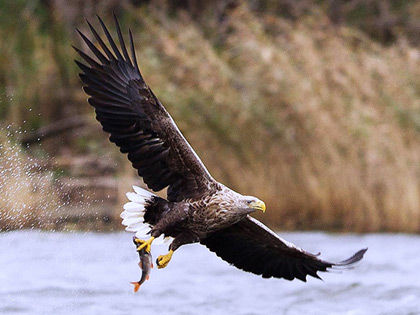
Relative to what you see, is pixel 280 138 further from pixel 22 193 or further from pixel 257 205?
pixel 257 205

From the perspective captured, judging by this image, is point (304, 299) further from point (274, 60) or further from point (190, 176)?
point (274, 60)

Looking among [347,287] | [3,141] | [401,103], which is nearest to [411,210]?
[401,103]

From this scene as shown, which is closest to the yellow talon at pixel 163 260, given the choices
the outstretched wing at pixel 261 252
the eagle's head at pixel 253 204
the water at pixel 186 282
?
the eagle's head at pixel 253 204

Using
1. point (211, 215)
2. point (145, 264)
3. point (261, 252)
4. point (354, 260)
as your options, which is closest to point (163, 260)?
point (145, 264)

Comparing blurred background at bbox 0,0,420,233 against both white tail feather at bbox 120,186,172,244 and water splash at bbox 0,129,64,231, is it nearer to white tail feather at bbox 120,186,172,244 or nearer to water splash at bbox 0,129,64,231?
water splash at bbox 0,129,64,231

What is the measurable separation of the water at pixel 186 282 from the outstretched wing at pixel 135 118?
204 centimetres

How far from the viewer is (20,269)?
990 cm

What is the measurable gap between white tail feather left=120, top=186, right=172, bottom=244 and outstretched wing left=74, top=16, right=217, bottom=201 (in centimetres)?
25

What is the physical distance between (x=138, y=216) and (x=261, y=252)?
1094 millimetres

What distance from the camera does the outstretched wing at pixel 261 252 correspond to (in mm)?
7164

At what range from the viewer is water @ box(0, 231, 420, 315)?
862cm

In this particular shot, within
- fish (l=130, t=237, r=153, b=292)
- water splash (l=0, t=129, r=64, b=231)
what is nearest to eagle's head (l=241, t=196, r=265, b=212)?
fish (l=130, t=237, r=153, b=292)

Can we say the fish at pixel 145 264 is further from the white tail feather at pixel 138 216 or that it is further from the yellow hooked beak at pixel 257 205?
the yellow hooked beak at pixel 257 205

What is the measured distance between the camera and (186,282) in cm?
979
